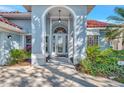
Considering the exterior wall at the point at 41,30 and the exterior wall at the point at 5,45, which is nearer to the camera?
the exterior wall at the point at 41,30

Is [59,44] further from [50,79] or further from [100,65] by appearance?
[50,79]

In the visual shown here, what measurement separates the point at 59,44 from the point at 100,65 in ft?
26.1

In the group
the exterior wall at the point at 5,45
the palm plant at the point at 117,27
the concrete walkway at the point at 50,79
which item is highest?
the palm plant at the point at 117,27

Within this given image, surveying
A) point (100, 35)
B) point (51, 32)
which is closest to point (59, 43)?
point (51, 32)

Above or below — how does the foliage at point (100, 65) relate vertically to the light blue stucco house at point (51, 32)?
below

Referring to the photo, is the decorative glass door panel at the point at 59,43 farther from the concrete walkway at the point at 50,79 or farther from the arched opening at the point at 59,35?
the concrete walkway at the point at 50,79

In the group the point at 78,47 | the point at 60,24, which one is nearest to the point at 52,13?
the point at 60,24

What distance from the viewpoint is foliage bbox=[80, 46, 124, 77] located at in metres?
11.2

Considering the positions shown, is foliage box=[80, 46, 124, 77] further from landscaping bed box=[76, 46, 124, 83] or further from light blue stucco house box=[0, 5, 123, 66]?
light blue stucco house box=[0, 5, 123, 66]

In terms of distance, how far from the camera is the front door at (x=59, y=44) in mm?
18812

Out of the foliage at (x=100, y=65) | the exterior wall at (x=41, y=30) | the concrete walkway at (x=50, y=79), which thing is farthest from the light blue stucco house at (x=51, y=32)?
the concrete walkway at (x=50, y=79)

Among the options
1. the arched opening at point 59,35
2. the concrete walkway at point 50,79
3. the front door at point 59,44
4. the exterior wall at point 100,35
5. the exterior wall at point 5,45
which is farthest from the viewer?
the exterior wall at point 100,35

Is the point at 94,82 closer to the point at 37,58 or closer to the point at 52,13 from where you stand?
the point at 37,58

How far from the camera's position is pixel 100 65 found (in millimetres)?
11477
